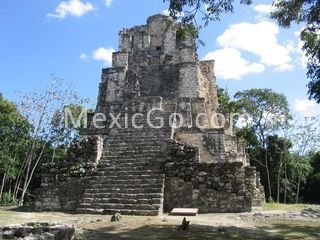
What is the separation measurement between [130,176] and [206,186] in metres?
2.15

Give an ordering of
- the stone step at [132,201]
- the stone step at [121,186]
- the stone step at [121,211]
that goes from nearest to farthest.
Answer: the stone step at [121,211]
the stone step at [132,201]
the stone step at [121,186]

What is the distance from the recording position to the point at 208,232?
682 cm

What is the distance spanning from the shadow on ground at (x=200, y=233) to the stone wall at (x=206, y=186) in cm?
254

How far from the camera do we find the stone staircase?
9.89 m

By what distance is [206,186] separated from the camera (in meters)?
10.4

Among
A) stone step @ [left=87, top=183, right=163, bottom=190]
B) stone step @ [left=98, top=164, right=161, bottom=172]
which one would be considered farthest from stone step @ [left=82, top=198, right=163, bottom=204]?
stone step @ [left=98, top=164, right=161, bottom=172]

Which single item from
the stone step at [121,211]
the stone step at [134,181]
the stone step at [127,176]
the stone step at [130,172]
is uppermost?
the stone step at [130,172]

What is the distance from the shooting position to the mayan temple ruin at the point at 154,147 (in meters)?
10.3

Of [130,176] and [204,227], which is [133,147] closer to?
[130,176]

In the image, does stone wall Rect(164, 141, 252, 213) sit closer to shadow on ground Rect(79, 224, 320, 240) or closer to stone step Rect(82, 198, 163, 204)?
stone step Rect(82, 198, 163, 204)

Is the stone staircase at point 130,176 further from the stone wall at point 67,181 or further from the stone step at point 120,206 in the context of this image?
the stone wall at point 67,181

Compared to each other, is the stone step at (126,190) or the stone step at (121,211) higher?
the stone step at (126,190)

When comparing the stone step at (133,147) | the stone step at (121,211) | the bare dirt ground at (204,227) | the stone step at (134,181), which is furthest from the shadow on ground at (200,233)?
the stone step at (133,147)

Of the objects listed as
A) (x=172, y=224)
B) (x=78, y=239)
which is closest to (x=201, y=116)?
(x=172, y=224)
